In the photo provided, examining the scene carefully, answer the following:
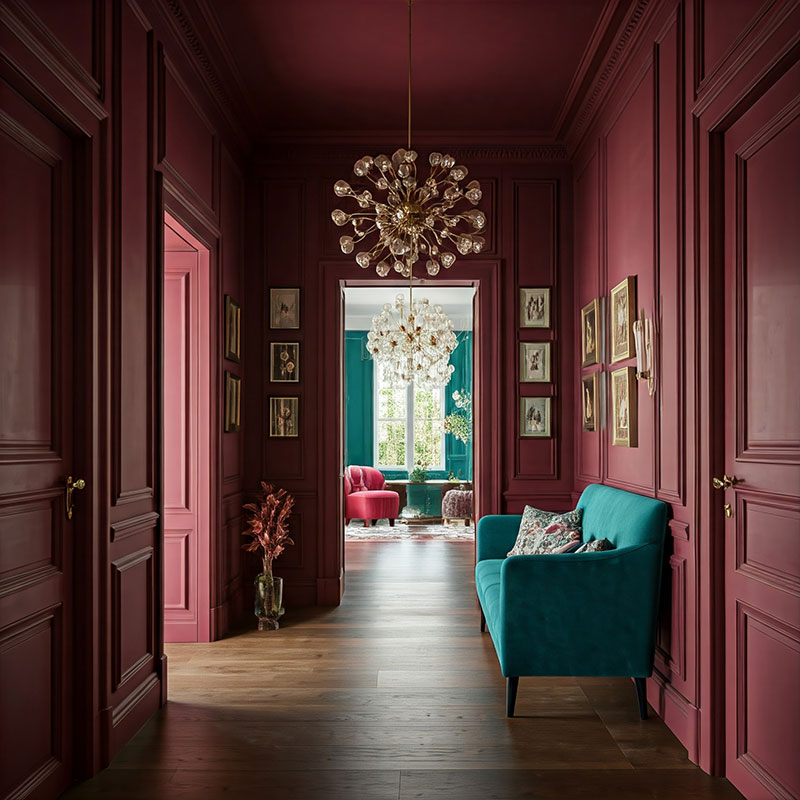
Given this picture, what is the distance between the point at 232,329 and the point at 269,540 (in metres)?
1.43

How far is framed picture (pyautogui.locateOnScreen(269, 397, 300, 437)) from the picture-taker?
5.46 meters

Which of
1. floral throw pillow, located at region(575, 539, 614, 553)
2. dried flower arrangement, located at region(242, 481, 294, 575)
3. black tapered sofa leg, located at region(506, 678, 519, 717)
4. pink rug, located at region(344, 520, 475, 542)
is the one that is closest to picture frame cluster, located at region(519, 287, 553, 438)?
dried flower arrangement, located at region(242, 481, 294, 575)

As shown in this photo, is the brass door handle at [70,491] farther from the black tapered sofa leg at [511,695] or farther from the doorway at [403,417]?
the doorway at [403,417]

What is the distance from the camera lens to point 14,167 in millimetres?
2400

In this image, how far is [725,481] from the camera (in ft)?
9.09

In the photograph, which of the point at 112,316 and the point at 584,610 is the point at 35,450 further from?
the point at 584,610

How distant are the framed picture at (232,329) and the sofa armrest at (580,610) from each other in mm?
2548

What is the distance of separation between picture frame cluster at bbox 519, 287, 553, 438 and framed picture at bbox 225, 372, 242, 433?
2.00 m

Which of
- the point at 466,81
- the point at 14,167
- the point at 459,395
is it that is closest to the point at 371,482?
the point at 459,395

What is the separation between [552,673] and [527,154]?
12.1ft

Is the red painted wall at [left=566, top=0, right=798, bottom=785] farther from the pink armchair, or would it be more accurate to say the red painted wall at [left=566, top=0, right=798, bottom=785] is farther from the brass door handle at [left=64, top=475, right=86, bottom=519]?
the pink armchair

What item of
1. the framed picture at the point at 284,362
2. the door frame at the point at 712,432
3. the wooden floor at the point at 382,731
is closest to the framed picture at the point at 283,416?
the framed picture at the point at 284,362

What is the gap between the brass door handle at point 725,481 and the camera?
2.73 m

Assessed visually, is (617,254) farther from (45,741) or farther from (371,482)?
(371,482)
